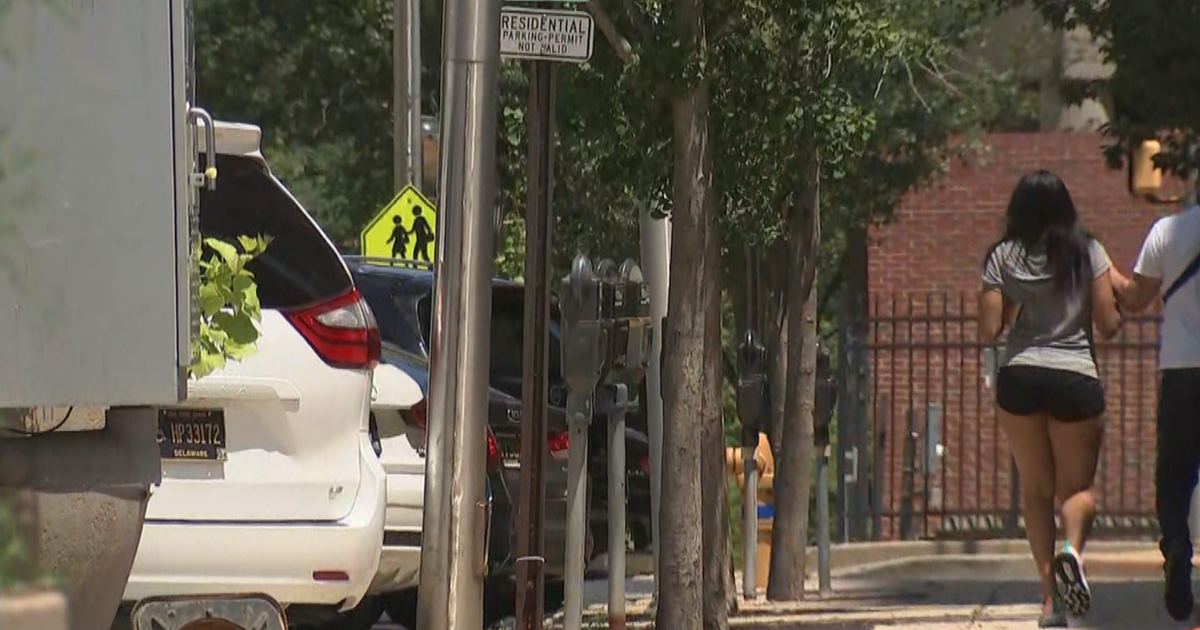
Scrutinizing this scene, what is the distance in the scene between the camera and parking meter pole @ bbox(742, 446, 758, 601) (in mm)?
13969

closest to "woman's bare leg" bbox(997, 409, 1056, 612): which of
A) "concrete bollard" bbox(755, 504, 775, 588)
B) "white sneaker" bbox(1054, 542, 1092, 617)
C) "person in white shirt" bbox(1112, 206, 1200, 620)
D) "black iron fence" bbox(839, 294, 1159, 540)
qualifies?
"white sneaker" bbox(1054, 542, 1092, 617)

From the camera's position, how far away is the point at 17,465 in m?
5.37

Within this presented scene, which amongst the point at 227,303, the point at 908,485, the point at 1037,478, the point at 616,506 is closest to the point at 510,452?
the point at 616,506

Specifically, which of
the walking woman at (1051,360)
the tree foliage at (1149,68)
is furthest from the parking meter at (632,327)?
the tree foliage at (1149,68)

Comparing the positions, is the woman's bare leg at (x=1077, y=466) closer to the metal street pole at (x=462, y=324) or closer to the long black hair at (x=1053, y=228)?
the long black hair at (x=1053, y=228)

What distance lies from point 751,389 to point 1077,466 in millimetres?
3371

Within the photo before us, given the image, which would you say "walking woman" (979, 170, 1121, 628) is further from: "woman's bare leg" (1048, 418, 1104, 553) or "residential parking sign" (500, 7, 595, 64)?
"residential parking sign" (500, 7, 595, 64)

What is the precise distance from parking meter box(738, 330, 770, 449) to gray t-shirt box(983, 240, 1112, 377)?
10.1ft

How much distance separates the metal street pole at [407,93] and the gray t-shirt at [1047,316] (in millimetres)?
10548

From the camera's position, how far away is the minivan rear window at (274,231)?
8.16 m

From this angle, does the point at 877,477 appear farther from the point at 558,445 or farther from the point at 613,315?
the point at 613,315

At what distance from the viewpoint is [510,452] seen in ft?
35.2

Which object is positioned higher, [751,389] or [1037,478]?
[751,389]

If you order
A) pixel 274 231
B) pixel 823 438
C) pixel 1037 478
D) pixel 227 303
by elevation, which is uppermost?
pixel 274 231
